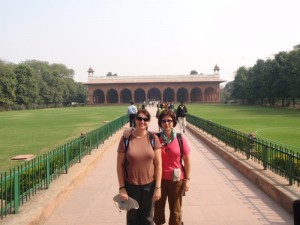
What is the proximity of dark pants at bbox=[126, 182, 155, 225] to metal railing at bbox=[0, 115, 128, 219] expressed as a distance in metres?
1.96

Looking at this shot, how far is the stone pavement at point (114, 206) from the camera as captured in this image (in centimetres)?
→ 530

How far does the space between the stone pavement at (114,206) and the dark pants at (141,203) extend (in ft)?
4.34

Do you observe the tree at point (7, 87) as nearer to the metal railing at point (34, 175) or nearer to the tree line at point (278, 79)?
the tree line at point (278, 79)

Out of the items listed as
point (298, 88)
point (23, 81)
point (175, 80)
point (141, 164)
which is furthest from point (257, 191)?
point (175, 80)

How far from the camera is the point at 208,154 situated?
11758mm

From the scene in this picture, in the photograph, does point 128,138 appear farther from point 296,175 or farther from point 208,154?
point 208,154

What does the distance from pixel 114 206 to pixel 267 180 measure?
2895mm

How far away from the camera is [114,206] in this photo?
20.0ft

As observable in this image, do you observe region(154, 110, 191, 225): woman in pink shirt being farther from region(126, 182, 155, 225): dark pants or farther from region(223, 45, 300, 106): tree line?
region(223, 45, 300, 106): tree line

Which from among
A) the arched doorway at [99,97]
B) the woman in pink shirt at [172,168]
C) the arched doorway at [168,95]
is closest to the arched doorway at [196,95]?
the arched doorway at [168,95]

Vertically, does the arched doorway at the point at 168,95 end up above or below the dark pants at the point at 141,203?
above

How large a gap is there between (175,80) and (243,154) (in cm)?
6623

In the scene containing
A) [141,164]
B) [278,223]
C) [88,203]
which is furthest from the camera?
[88,203]

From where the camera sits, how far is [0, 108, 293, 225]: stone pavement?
17.4ft
